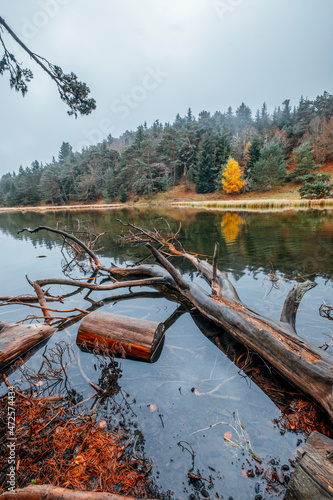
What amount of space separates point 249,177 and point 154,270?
49.1 m

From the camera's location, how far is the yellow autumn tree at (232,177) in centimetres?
4491

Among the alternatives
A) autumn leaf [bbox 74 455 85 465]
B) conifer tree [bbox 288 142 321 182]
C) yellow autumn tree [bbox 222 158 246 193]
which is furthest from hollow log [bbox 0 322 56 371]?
conifer tree [bbox 288 142 321 182]

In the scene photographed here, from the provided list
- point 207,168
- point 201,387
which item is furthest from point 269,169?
point 201,387

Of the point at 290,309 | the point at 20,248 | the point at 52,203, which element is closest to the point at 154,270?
the point at 290,309

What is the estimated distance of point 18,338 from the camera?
3.86 metres

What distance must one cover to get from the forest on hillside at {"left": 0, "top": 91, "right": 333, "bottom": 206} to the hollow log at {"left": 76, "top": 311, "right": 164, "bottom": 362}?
35.8 meters

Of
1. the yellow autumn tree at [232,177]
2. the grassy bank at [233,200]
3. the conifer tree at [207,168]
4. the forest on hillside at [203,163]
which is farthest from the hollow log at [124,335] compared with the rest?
the conifer tree at [207,168]

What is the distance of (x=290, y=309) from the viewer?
3.98m

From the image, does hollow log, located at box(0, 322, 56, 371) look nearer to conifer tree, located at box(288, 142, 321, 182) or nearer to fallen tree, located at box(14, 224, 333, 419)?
fallen tree, located at box(14, 224, 333, 419)

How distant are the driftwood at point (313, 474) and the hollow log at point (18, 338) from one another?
4.01m

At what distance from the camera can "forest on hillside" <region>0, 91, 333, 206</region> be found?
44.8 meters

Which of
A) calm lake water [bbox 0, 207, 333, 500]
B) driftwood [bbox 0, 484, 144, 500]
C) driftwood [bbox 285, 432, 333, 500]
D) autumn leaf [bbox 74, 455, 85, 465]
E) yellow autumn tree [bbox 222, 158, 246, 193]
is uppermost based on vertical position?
yellow autumn tree [bbox 222, 158, 246, 193]

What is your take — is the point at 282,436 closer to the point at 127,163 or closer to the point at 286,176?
the point at 286,176

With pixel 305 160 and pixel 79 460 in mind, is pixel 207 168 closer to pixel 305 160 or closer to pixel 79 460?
pixel 305 160
